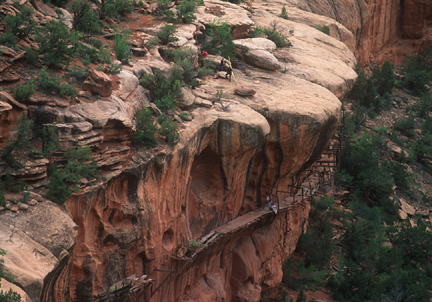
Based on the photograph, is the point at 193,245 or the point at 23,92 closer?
the point at 23,92

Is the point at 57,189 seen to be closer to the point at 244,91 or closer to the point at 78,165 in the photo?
the point at 78,165

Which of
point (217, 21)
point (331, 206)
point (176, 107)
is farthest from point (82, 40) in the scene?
point (331, 206)

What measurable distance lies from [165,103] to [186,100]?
46.3 inches

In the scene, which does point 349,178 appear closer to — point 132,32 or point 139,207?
point 132,32

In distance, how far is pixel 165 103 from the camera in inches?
687

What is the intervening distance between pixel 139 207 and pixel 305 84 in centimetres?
1267

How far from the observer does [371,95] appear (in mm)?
40469

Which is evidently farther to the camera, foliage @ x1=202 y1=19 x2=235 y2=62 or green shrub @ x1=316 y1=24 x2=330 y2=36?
green shrub @ x1=316 y1=24 x2=330 y2=36

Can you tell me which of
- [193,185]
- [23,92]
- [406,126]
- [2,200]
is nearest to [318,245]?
[193,185]

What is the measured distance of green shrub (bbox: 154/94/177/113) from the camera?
17.4m

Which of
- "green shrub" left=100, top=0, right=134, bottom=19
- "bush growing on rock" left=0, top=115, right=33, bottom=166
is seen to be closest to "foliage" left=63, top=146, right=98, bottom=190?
"bush growing on rock" left=0, top=115, right=33, bottom=166

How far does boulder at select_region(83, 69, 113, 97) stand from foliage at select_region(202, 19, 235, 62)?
1023 cm

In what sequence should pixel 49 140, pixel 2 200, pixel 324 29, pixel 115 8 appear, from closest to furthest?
pixel 2 200 < pixel 49 140 < pixel 115 8 < pixel 324 29

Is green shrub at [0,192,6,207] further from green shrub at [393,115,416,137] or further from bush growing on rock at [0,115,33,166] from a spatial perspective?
green shrub at [393,115,416,137]
